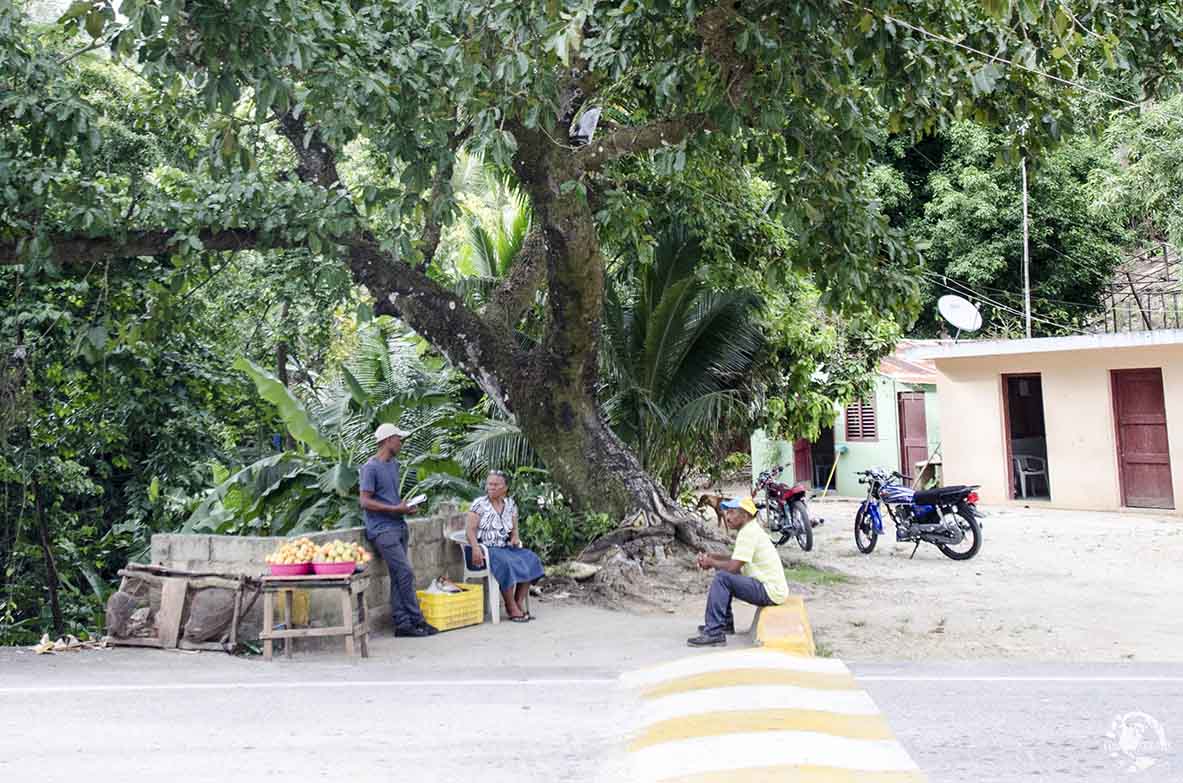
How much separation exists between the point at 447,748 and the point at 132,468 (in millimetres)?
9107

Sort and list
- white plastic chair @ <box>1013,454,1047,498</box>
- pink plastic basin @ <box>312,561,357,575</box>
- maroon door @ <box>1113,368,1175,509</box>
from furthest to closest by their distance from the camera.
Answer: white plastic chair @ <box>1013,454,1047,498</box> < maroon door @ <box>1113,368,1175,509</box> < pink plastic basin @ <box>312,561,357,575</box>

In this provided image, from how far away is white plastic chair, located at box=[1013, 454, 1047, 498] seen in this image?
2075 cm

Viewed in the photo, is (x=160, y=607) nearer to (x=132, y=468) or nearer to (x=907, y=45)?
(x=132, y=468)

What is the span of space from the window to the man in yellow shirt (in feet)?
53.9

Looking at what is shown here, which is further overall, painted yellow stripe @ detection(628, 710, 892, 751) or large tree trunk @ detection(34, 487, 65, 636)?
large tree trunk @ detection(34, 487, 65, 636)

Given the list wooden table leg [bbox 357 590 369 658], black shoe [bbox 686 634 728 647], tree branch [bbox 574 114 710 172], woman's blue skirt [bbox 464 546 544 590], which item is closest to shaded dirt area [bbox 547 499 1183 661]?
black shoe [bbox 686 634 728 647]

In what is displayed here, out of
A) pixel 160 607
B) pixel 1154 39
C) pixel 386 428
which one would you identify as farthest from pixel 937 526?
pixel 160 607

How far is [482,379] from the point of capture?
38.6ft

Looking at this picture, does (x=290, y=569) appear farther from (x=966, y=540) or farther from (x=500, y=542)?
(x=966, y=540)

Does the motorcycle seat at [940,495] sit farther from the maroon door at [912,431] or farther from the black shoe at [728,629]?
the maroon door at [912,431]

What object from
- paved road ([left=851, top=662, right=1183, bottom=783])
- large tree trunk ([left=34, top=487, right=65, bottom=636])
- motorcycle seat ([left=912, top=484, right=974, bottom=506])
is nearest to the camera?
paved road ([left=851, top=662, right=1183, bottom=783])

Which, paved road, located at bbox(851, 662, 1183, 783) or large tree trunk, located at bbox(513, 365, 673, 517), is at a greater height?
large tree trunk, located at bbox(513, 365, 673, 517)

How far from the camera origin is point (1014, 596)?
10961 millimetres

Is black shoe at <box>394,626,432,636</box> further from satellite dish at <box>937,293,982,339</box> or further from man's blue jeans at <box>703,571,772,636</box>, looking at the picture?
satellite dish at <box>937,293,982,339</box>
